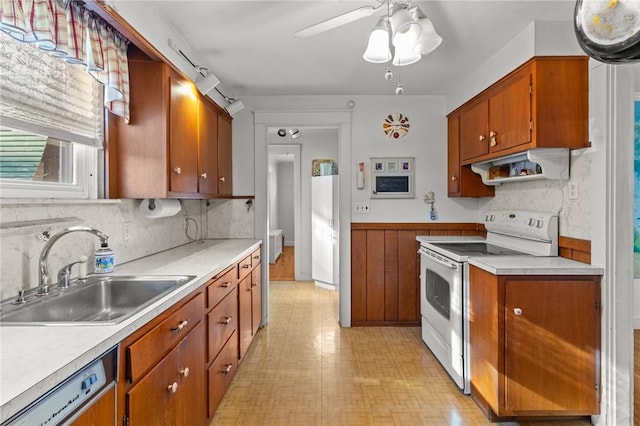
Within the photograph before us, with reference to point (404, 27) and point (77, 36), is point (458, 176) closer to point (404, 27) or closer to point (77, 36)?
point (404, 27)

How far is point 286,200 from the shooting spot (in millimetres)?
9414

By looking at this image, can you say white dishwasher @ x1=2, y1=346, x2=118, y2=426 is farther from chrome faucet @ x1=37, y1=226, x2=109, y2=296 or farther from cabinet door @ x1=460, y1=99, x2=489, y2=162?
cabinet door @ x1=460, y1=99, x2=489, y2=162

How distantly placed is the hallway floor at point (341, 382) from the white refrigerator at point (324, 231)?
142cm

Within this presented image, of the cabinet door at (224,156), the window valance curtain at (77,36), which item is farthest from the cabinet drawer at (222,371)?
the window valance curtain at (77,36)

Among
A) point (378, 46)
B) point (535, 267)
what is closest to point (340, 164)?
point (378, 46)

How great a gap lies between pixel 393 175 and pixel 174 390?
2701mm

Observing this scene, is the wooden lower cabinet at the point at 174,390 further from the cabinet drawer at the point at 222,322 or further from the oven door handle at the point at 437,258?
the oven door handle at the point at 437,258

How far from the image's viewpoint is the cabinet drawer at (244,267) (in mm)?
2537

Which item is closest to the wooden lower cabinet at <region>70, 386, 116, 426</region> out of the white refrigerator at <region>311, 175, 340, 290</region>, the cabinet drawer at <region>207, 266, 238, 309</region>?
the cabinet drawer at <region>207, 266, 238, 309</region>

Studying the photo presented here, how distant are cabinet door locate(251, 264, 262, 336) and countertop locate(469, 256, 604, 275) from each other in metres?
1.85

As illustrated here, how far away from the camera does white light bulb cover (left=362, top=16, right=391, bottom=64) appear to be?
1.65m

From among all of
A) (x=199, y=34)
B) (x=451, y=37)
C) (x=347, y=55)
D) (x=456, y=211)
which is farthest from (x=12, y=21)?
(x=456, y=211)

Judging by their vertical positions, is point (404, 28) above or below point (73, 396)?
above

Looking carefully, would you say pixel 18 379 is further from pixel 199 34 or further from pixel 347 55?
pixel 347 55
